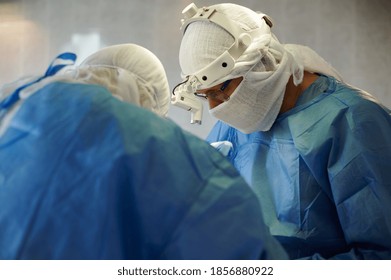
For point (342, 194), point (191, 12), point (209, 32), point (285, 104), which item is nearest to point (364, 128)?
point (342, 194)

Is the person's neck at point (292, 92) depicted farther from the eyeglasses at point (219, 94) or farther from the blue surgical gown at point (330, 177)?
the eyeglasses at point (219, 94)

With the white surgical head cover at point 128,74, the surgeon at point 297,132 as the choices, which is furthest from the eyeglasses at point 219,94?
the white surgical head cover at point 128,74

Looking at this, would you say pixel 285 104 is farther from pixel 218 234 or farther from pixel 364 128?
pixel 218 234

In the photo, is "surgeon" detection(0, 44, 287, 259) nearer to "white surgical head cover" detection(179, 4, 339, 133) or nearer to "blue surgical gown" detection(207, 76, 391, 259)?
"blue surgical gown" detection(207, 76, 391, 259)

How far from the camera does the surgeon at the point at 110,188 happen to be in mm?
768

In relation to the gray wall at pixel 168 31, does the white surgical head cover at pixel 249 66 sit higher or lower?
higher

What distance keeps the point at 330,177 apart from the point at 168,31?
1.78 meters

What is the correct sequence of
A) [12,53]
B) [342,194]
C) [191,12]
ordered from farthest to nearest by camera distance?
[12,53]
[191,12]
[342,194]

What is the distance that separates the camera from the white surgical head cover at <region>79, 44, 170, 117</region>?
3.34ft

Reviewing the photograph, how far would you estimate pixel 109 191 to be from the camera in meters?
0.77

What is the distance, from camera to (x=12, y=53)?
3201mm

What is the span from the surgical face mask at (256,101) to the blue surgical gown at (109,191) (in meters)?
0.85

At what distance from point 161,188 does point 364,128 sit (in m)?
0.90

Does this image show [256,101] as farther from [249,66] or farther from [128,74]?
[128,74]
